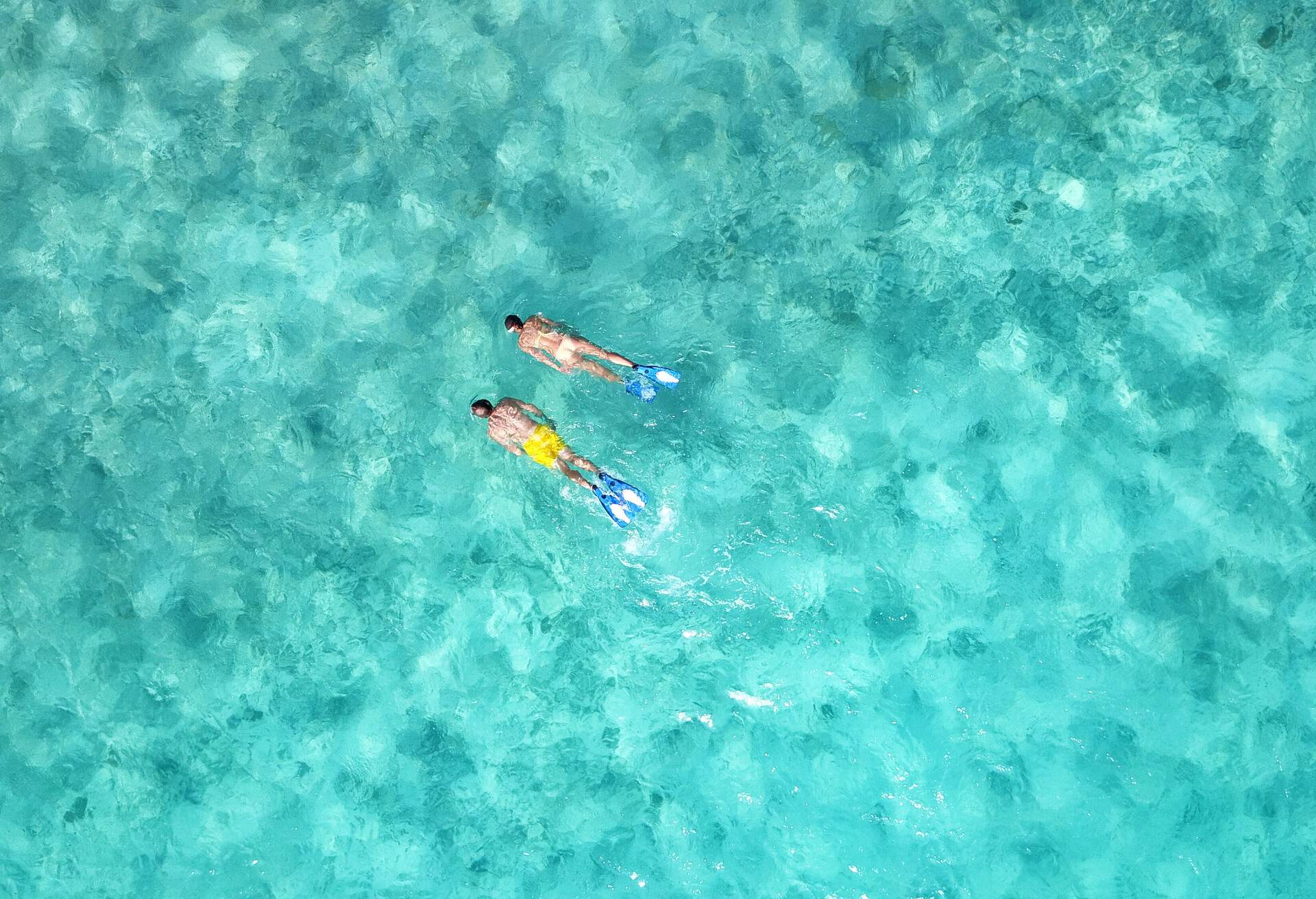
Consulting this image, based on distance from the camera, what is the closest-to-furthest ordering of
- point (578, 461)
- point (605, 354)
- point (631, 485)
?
point (578, 461), point (605, 354), point (631, 485)

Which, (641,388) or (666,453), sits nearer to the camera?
(641,388)

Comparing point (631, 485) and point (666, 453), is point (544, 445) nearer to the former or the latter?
point (631, 485)

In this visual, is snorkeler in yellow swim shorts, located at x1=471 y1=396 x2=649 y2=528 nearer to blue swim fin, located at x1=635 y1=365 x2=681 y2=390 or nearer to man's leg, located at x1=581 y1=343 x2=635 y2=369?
man's leg, located at x1=581 y1=343 x2=635 y2=369

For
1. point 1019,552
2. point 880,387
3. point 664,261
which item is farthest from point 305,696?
point 1019,552

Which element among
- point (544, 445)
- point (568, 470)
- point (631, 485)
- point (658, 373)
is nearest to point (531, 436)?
point (544, 445)

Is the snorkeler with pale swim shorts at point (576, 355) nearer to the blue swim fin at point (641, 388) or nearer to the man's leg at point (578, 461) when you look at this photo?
the blue swim fin at point (641, 388)

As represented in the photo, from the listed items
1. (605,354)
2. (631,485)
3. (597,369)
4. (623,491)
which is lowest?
(631,485)

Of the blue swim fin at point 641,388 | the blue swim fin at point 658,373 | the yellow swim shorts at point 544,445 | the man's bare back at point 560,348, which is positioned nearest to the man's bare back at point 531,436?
the yellow swim shorts at point 544,445
